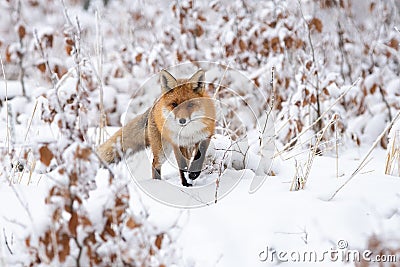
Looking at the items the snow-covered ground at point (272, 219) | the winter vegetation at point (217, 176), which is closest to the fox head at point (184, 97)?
the winter vegetation at point (217, 176)

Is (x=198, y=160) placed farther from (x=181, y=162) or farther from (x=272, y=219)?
(x=272, y=219)

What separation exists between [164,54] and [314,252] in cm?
401

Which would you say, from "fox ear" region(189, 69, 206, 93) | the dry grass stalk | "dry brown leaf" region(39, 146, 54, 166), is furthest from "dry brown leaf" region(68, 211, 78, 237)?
the dry grass stalk

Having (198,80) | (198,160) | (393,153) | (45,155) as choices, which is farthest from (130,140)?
(393,153)

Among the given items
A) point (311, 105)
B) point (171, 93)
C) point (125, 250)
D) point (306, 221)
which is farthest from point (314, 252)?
point (311, 105)

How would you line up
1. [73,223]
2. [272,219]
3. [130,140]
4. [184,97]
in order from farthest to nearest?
[130,140] → [184,97] → [272,219] → [73,223]

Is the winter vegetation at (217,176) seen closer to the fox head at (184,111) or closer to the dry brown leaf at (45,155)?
the dry brown leaf at (45,155)

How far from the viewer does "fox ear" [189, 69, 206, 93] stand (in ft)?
10.1

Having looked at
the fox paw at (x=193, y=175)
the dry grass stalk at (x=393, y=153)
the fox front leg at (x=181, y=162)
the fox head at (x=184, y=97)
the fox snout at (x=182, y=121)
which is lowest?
the fox paw at (x=193, y=175)

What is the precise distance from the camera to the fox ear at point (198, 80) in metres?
3.09

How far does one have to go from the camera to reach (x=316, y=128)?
4.89 m

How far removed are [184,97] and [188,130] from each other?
9.4 inches

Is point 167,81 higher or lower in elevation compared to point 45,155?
higher

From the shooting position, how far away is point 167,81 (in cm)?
316
